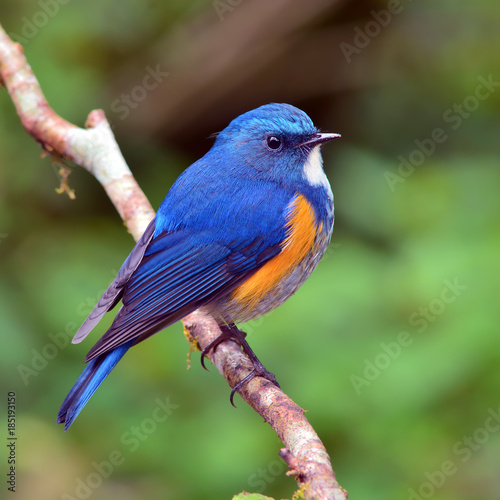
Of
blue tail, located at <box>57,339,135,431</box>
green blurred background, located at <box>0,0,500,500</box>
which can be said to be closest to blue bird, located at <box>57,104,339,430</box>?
blue tail, located at <box>57,339,135,431</box>

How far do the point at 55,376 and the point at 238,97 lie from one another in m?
2.78

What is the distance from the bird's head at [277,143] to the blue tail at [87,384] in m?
0.95

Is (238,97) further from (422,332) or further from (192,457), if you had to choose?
(192,457)

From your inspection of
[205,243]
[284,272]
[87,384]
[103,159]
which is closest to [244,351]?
[284,272]

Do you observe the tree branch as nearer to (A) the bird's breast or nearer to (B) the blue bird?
(B) the blue bird

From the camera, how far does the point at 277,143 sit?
3146mm

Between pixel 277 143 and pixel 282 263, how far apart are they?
538 millimetres

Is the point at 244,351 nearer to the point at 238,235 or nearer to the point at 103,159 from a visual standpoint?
the point at 238,235

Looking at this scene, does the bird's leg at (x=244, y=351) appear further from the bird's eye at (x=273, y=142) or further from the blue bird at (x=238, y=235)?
the bird's eye at (x=273, y=142)

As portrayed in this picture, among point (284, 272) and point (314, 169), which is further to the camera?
point (314, 169)

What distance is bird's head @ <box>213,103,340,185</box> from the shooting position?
10.2ft

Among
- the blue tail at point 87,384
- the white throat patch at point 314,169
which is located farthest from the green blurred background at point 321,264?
the blue tail at point 87,384

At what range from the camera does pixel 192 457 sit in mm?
3441

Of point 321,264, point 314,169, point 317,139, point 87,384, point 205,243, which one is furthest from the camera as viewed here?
point 321,264
